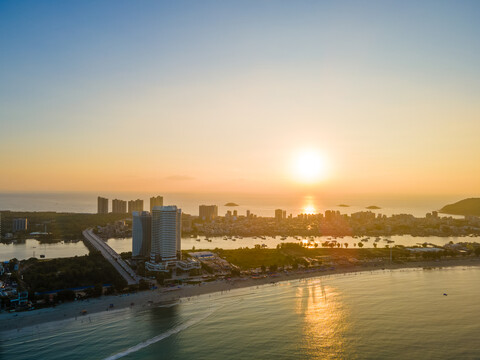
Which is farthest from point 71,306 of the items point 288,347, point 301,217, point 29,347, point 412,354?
point 301,217

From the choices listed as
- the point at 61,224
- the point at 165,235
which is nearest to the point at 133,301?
the point at 165,235

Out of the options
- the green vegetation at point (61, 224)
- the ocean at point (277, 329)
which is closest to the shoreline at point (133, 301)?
the ocean at point (277, 329)

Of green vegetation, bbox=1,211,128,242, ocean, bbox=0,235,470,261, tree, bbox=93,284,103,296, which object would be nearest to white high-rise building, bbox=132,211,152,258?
ocean, bbox=0,235,470,261

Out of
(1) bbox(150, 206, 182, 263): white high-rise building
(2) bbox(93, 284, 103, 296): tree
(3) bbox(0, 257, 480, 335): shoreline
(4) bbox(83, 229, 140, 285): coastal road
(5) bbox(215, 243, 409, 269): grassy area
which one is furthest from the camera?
(5) bbox(215, 243, 409, 269): grassy area

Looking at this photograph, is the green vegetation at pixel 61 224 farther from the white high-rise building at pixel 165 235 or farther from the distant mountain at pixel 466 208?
the distant mountain at pixel 466 208

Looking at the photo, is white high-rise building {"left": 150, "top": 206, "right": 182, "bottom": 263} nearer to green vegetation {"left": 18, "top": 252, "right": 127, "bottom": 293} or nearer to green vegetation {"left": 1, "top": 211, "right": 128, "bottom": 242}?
green vegetation {"left": 18, "top": 252, "right": 127, "bottom": 293}

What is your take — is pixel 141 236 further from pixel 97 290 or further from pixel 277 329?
pixel 277 329
